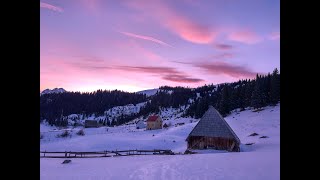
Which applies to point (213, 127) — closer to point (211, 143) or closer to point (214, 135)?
point (214, 135)

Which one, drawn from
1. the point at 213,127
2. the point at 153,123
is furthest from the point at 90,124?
the point at 213,127

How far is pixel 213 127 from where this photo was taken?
42188 mm

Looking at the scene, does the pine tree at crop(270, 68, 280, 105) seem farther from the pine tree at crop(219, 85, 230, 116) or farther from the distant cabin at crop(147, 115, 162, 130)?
the distant cabin at crop(147, 115, 162, 130)

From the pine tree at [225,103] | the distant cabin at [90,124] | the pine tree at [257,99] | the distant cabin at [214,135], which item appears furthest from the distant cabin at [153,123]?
the distant cabin at [214,135]

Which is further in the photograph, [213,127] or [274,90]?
[274,90]

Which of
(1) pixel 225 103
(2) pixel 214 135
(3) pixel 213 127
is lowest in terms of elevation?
(2) pixel 214 135

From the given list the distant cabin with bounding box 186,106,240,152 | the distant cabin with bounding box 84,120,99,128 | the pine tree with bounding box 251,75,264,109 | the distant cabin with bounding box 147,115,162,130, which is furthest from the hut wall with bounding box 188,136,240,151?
the distant cabin with bounding box 84,120,99,128

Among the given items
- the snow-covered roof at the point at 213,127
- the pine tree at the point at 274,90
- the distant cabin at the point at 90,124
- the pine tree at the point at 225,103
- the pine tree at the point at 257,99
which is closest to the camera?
the snow-covered roof at the point at 213,127

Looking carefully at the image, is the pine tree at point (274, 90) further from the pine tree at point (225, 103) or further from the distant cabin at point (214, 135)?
the distant cabin at point (214, 135)

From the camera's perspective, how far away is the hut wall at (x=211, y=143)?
41031 mm

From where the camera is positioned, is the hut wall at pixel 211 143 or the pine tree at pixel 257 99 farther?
the pine tree at pixel 257 99

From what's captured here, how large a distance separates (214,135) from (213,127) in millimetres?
1033

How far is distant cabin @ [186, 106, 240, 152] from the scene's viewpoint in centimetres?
4091
